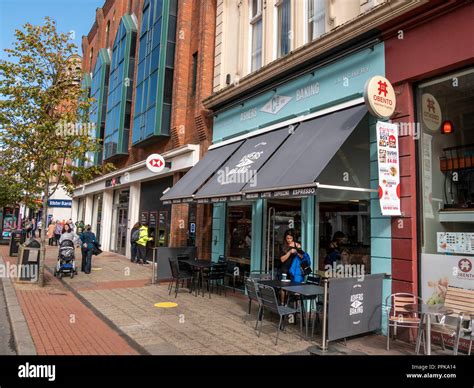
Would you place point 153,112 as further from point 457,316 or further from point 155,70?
point 457,316

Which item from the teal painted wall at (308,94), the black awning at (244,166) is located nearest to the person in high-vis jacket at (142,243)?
the teal painted wall at (308,94)

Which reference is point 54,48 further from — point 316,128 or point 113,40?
point 113,40

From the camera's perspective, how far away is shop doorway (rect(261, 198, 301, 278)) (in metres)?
9.55

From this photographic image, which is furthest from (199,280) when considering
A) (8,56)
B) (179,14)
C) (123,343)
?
(179,14)

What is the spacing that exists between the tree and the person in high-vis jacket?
578 centimetres

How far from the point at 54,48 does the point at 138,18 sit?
10.6 m

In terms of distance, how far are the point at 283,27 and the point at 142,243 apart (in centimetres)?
1114

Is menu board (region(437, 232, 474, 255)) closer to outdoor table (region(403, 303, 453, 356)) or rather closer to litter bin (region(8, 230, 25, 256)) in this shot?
outdoor table (region(403, 303, 453, 356))

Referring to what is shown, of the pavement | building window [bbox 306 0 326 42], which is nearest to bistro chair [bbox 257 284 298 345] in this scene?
the pavement

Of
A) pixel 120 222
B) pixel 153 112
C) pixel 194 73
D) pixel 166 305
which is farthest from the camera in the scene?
pixel 120 222

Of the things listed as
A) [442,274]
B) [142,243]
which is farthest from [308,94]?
[142,243]

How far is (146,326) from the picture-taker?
6.80 metres

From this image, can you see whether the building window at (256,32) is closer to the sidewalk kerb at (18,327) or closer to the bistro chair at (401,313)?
the bistro chair at (401,313)
